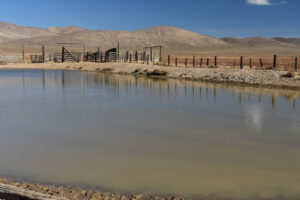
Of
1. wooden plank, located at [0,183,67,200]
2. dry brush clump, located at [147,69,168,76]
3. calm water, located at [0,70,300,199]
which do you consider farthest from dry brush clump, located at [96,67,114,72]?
wooden plank, located at [0,183,67,200]

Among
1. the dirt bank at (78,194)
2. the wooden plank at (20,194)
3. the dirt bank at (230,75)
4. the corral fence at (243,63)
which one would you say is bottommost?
the dirt bank at (78,194)

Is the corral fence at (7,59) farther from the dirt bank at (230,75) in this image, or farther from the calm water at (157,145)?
the calm water at (157,145)

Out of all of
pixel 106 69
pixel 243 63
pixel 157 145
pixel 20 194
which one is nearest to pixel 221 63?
pixel 243 63

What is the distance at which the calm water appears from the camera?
5.36m

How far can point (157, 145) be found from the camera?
7277 millimetres

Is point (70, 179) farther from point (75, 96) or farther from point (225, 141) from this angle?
point (75, 96)

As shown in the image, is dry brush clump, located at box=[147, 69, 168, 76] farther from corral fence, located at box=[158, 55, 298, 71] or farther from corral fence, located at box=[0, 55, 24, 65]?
corral fence, located at box=[0, 55, 24, 65]

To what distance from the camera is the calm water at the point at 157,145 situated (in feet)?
17.6

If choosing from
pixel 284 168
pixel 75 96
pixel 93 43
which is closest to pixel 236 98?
pixel 75 96

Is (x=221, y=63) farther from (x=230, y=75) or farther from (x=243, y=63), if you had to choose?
(x=230, y=75)

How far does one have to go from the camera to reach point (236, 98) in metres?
14.4

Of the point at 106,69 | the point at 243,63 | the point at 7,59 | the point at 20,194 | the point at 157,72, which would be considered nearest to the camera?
the point at 20,194

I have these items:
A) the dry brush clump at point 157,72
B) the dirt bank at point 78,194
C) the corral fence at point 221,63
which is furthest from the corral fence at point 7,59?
the dirt bank at point 78,194

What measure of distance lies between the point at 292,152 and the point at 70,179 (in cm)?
435
